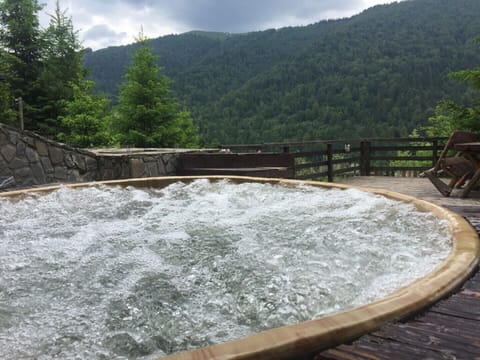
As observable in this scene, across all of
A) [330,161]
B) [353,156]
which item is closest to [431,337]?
[330,161]

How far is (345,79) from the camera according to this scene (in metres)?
31.6

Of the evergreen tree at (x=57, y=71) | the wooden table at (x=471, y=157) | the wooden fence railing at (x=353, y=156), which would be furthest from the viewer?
the evergreen tree at (x=57, y=71)

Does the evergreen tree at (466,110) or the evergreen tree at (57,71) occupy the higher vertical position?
the evergreen tree at (57,71)

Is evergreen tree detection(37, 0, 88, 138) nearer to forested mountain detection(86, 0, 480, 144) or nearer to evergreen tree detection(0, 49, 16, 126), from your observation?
evergreen tree detection(0, 49, 16, 126)

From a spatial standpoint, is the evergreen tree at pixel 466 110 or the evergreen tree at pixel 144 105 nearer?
the evergreen tree at pixel 466 110

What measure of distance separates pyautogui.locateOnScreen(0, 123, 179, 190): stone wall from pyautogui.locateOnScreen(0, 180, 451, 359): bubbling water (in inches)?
85.9

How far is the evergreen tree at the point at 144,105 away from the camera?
34.3ft

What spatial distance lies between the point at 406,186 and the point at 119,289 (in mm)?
5551

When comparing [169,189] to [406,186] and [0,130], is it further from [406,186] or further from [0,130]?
[406,186]

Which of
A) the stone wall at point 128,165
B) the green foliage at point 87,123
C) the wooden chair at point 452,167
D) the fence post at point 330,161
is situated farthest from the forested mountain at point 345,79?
the wooden chair at point 452,167

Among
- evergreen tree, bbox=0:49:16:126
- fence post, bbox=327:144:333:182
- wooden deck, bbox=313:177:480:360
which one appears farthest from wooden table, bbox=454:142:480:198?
evergreen tree, bbox=0:49:16:126

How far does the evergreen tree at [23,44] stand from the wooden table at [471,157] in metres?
13.4

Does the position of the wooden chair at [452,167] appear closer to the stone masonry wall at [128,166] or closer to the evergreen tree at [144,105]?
the stone masonry wall at [128,166]

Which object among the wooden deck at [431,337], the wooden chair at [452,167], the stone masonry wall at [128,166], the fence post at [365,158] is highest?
the wooden deck at [431,337]
